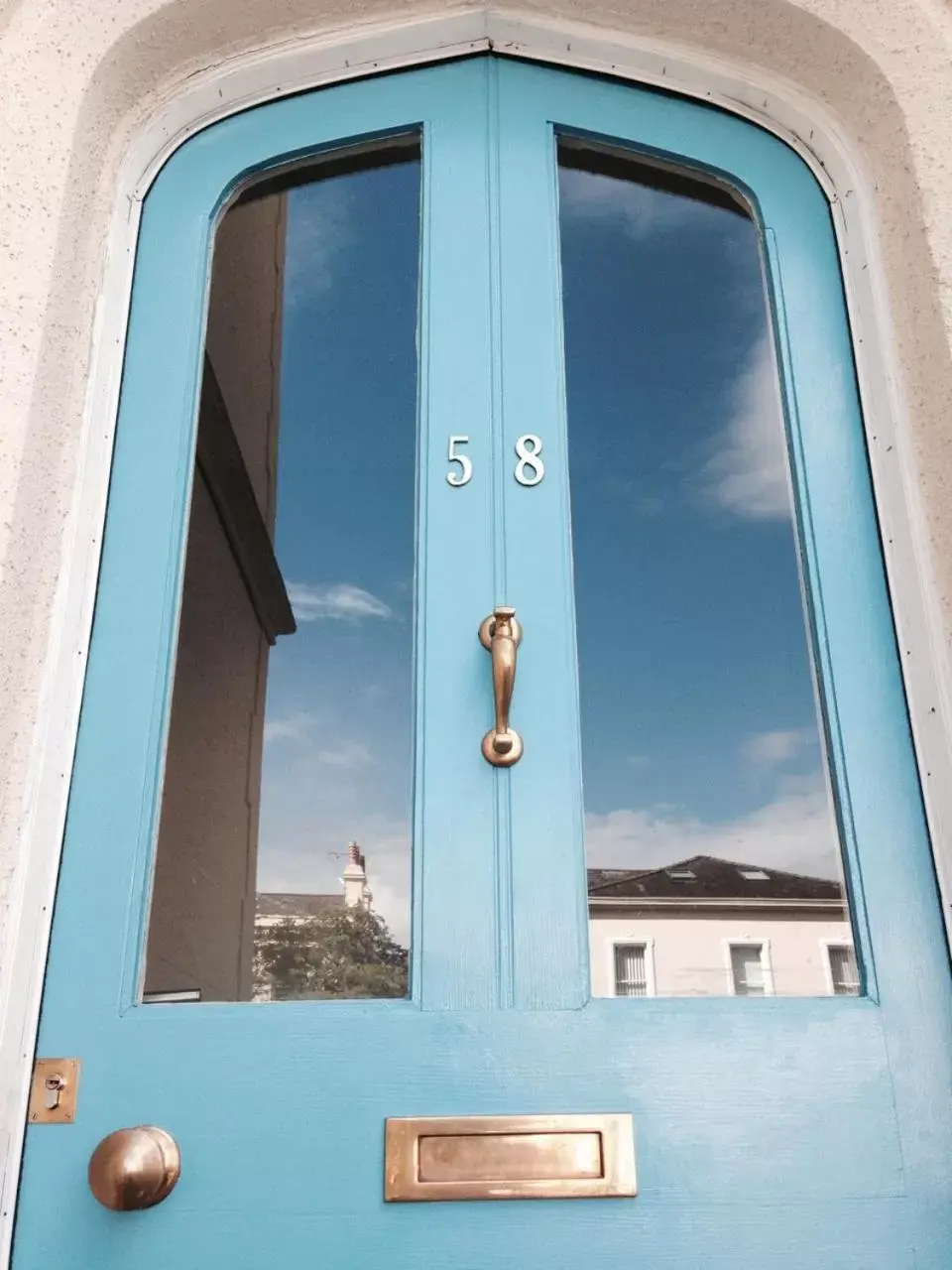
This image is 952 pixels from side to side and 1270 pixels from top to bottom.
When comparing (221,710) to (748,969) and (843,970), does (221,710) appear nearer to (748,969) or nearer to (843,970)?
(748,969)

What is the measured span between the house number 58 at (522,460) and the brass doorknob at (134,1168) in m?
0.89

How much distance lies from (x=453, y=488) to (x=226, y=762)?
0.49m

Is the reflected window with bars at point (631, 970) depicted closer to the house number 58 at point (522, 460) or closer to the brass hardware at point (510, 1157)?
the brass hardware at point (510, 1157)

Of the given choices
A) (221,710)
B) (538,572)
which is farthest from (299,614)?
(538,572)

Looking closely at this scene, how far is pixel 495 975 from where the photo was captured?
115 centimetres

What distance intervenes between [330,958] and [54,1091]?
33 cm

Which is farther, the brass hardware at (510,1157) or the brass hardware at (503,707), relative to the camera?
the brass hardware at (503,707)

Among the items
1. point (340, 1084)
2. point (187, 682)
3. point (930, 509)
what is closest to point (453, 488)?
point (187, 682)

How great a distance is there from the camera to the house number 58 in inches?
54.6

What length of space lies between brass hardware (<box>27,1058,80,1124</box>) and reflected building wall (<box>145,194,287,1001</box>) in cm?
12

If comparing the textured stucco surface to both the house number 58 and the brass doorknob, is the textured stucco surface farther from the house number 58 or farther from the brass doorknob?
the house number 58

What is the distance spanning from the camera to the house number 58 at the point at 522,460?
1.39 m

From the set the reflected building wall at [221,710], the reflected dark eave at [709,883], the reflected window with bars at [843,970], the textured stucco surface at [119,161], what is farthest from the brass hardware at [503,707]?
the textured stucco surface at [119,161]

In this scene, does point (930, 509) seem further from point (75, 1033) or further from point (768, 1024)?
point (75, 1033)
